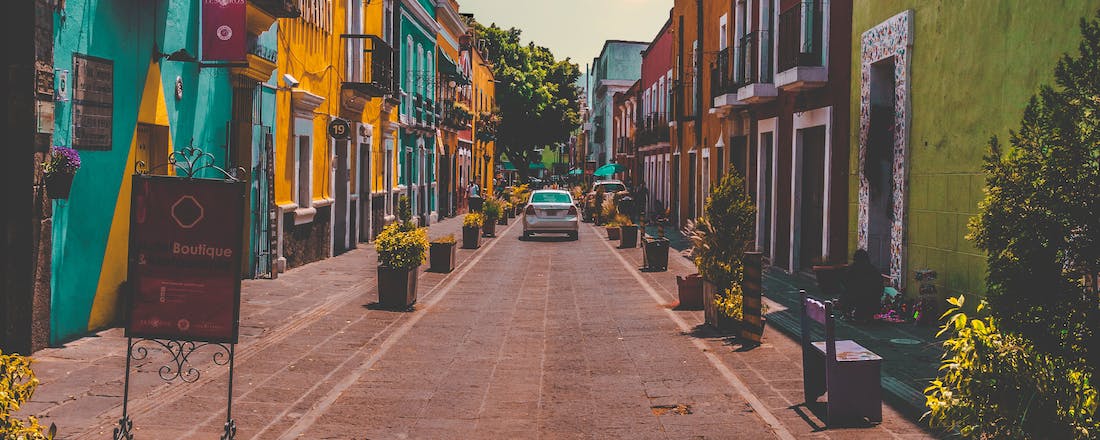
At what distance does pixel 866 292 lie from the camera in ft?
40.2

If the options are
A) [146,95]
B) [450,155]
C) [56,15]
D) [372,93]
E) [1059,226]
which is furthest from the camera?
[450,155]

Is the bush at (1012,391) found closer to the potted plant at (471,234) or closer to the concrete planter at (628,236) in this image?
the potted plant at (471,234)

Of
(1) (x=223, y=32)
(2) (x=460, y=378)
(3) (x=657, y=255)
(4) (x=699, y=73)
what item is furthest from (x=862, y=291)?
(4) (x=699, y=73)

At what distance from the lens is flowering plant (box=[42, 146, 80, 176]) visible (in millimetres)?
9258

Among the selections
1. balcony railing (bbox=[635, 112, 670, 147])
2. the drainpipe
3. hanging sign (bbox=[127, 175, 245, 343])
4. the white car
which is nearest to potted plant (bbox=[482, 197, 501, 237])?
the white car

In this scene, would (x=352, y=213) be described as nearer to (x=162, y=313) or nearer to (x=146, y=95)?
(x=146, y=95)

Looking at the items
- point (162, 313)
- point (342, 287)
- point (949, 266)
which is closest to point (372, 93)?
point (342, 287)

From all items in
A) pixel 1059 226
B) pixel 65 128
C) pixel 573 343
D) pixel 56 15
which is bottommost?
pixel 573 343

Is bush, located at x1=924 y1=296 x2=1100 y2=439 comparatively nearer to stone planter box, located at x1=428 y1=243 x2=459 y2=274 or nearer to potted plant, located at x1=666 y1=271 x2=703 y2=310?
potted plant, located at x1=666 y1=271 x2=703 y2=310

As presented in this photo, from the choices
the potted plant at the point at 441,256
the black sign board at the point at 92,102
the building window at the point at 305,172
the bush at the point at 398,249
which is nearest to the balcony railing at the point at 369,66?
the building window at the point at 305,172

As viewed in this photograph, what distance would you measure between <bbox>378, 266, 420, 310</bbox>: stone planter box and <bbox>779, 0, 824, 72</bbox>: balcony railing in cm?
809

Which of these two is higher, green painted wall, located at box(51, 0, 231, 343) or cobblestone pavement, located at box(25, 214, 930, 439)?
green painted wall, located at box(51, 0, 231, 343)

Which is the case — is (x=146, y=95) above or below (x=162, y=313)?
above

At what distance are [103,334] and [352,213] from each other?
12925 millimetres
